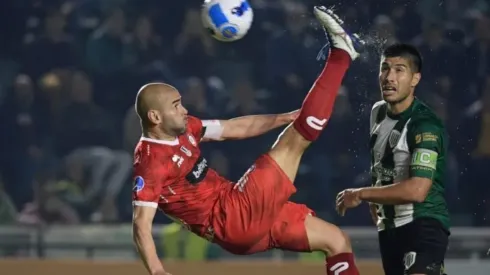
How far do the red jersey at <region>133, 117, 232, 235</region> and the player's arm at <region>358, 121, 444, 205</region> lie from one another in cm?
99

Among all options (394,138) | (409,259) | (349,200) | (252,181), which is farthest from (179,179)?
(409,259)

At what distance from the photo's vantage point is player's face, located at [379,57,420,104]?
525 centimetres

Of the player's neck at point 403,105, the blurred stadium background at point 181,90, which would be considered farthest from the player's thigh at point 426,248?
the blurred stadium background at point 181,90

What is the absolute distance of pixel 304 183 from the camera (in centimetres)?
903

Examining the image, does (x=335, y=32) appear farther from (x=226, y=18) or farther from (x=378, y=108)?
(x=226, y=18)

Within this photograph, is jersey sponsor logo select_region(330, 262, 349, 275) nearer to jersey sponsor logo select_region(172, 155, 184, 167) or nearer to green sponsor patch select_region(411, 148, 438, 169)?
green sponsor patch select_region(411, 148, 438, 169)

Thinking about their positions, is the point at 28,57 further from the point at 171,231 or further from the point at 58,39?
the point at 171,231

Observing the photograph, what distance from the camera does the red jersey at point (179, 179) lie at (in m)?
5.47

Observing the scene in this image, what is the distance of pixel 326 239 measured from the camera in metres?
5.66

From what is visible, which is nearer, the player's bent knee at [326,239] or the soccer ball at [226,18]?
the player's bent knee at [326,239]

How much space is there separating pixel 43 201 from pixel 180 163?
3.81 m

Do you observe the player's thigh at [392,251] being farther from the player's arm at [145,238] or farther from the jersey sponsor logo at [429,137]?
the player's arm at [145,238]

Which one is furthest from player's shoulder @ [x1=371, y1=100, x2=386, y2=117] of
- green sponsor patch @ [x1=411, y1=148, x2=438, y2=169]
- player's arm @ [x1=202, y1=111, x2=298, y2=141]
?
player's arm @ [x1=202, y1=111, x2=298, y2=141]

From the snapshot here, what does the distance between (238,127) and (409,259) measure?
4.32 ft
